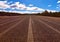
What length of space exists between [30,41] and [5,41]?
1.31m

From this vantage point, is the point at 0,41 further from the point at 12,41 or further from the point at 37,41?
the point at 37,41

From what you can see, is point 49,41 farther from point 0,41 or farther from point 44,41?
point 0,41

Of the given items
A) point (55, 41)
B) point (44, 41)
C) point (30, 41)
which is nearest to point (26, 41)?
point (30, 41)

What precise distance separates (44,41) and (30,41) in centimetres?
75

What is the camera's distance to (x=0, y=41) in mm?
9156

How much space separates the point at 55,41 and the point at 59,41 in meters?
0.22

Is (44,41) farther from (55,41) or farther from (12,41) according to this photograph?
(12,41)

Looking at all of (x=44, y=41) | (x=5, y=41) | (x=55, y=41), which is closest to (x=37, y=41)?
(x=44, y=41)

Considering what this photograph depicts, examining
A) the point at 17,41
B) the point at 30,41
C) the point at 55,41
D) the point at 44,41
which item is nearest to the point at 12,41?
the point at 17,41

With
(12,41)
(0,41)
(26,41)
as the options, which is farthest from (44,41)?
(0,41)

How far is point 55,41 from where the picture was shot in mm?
9211

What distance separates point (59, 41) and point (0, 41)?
10.2 feet

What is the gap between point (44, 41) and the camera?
9.23 m

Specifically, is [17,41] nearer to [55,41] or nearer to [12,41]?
[12,41]
